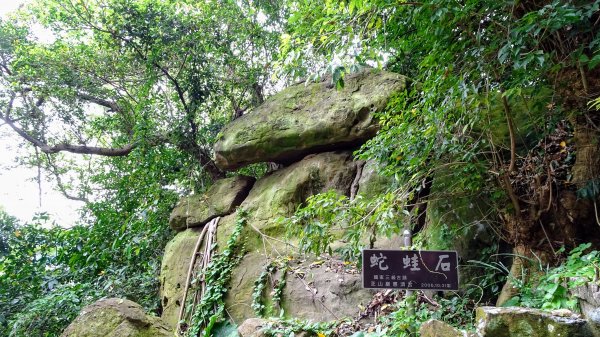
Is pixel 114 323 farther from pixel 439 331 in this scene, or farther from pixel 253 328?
pixel 439 331

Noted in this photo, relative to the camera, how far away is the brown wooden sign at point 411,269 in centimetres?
302

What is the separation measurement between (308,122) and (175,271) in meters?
3.03

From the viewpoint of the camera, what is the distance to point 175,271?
6.39 m

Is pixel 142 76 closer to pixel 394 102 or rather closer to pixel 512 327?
pixel 394 102

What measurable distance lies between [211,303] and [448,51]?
4.11m

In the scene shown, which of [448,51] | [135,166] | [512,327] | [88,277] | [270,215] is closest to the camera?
[512,327]

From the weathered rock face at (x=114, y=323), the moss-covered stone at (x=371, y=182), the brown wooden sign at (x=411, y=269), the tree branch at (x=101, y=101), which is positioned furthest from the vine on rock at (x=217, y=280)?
the tree branch at (x=101, y=101)

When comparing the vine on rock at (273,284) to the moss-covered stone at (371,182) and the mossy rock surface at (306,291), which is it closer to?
the mossy rock surface at (306,291)

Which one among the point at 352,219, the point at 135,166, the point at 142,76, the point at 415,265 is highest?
the point at 142,76

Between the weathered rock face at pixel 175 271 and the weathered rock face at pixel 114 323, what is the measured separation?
1.49 meters

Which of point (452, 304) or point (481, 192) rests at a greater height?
point (481, 192)

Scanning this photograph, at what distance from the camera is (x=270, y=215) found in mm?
6223

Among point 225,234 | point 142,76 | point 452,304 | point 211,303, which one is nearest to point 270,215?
point 225,234

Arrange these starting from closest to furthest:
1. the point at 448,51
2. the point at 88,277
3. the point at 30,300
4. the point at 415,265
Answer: the point at 415,265, the point at 448,51, the point at 30,300, the point at 88,277
